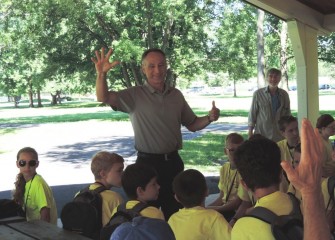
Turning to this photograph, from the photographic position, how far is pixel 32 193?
3738 millimetres

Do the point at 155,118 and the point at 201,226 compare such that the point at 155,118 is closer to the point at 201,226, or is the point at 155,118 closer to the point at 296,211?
the point at 201,226

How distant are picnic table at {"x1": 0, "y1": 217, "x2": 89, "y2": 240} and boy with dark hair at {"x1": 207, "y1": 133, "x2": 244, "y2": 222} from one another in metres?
1.69

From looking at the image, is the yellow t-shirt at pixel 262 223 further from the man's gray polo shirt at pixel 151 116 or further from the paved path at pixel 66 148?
the paved path at pixel 66 148

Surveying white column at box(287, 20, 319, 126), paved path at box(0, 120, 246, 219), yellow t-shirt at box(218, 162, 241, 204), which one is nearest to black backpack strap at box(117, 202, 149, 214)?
yellow t-shirt at box(218, 162, 241, 204)

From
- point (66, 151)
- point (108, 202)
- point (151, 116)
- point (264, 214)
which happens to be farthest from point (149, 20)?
point (264, 214)

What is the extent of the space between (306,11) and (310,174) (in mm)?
6192

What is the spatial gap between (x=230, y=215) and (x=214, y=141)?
415 inches

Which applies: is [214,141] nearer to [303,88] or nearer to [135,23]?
[303,88]

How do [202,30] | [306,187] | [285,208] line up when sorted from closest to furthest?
[306,187] → [285,208] → [202,30]

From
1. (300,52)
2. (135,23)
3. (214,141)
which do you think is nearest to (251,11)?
(135,23)

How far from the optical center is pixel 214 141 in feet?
48.0

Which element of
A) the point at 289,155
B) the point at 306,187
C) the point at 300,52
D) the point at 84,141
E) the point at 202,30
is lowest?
the point at 84,141

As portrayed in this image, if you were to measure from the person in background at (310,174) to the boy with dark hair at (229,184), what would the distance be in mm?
2522

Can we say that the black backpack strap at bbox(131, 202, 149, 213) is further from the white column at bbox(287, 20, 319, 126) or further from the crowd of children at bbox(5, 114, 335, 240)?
the white column at bbox(287, 20, 319, 126)
